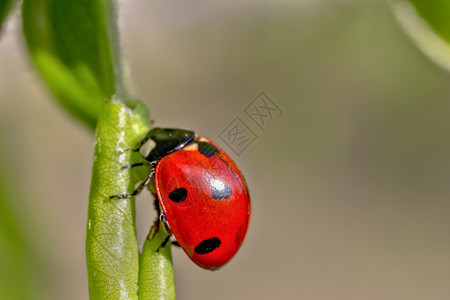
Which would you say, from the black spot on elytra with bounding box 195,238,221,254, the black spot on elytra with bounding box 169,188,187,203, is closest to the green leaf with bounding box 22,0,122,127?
the black spot on elytra with bounding box 169,188,187,203

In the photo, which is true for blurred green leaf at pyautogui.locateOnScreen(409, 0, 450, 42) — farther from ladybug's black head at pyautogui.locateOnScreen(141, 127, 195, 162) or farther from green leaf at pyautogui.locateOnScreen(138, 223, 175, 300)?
green leaf at pyautogui.locateOnScreen(138, 223, 175, 300)

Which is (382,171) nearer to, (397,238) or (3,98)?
(397,238)

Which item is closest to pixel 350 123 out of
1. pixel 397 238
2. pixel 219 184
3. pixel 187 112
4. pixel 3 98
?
pixel 397 238

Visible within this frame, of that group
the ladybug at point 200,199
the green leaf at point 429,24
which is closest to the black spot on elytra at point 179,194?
the ladybug at point 200,199

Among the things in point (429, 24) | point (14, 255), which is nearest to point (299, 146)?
point (429, 24)

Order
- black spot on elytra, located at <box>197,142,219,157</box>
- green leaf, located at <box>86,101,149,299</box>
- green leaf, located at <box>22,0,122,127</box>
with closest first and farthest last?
green leaf, located at <box>86,101,149,299</box>
green leaf, located at <box>22,0,122,127</box>
black spot on elytra, located at <box>197,142,219,157</box>

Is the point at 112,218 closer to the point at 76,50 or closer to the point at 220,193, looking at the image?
the point at 220,193
